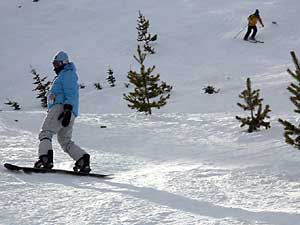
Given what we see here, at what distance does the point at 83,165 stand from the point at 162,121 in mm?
5036

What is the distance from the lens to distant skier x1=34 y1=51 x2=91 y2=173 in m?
6.51

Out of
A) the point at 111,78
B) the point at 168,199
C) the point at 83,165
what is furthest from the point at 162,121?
the point at 111,78

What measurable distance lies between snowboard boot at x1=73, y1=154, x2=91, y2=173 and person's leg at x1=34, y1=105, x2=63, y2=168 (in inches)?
14.0

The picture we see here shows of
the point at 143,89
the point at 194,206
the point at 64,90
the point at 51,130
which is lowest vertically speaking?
the point at 194,206

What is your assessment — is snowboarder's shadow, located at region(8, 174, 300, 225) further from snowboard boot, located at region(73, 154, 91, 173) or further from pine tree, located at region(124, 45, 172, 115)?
pine tree, located at region(124, 45, 172, 115)

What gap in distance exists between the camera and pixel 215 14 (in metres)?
25.1

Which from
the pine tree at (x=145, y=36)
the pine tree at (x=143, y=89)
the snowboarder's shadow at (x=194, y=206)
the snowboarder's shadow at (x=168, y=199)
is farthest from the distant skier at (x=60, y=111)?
the pine tree at (x=145, y=36)

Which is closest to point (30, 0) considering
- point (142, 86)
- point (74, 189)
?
point (142, 86)

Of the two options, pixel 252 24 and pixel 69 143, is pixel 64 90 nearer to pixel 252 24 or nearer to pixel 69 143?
pixel 69 143

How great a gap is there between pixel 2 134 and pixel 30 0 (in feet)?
76.4

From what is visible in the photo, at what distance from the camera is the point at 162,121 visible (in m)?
11.5

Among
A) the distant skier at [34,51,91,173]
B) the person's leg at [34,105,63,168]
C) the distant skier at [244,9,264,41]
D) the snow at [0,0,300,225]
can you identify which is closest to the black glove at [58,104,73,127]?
the distant skier at [34,51,91,173]

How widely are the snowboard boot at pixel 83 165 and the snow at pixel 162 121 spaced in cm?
35

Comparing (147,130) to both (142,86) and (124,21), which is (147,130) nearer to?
(142,86)
